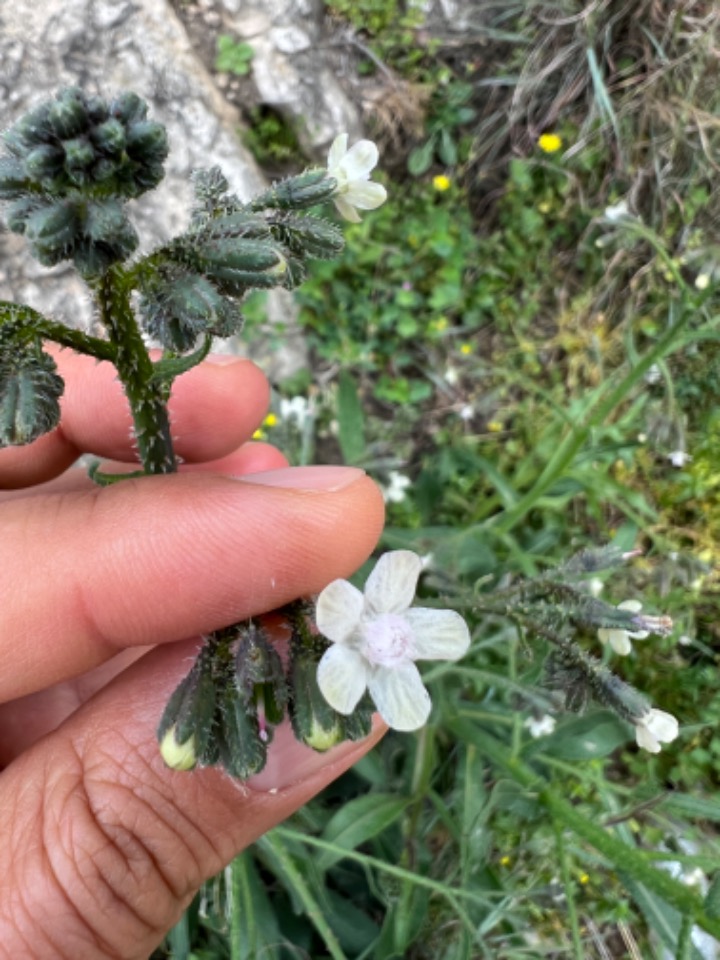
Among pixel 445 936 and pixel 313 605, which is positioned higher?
pixel 313 605

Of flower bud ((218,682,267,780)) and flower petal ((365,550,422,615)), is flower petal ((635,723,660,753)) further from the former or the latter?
flower bud ((218,682,267,780))

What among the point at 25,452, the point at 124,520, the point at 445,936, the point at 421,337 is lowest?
the point at 445,936

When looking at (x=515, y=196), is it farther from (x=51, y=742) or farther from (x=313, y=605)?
(x=51, y=742)

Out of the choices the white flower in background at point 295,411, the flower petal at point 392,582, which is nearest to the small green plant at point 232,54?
the white flower in background at point 295,411

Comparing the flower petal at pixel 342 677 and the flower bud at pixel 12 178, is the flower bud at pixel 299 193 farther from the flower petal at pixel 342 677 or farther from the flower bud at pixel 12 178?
the flower petal at pixel 342 677

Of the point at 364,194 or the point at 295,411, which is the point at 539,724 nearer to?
the point at 295,411

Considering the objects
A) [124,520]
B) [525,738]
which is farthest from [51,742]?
[525,738]
